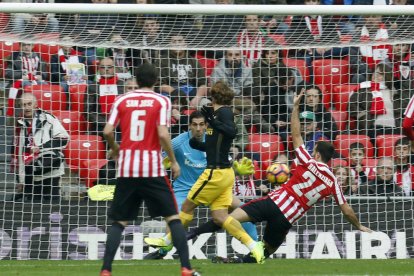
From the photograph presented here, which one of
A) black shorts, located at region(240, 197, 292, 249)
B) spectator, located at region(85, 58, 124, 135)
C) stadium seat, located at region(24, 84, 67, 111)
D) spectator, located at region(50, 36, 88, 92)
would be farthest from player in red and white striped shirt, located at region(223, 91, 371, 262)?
spectator, located at region(50, 36, 88, 92)

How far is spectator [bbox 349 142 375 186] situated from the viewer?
42.7ft

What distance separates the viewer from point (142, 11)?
38.3 feet

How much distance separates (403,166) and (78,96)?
4.11 metres

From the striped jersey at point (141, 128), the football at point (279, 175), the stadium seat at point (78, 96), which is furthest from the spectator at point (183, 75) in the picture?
the striped jersey at point (141, 128)

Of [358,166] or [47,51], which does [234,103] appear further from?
[47,51]

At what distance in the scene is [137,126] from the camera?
8742mm

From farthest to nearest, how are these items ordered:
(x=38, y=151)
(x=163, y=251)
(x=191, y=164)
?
(x=38, y=151)
(x=191, y=164)
(x=163, y=251)

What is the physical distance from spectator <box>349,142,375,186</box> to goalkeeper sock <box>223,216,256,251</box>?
2566mm

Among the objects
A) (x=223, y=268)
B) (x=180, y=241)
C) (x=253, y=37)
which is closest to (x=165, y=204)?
(x=180, y=241)

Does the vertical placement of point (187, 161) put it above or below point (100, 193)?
above

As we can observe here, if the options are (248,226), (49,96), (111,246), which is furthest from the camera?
(49,96)

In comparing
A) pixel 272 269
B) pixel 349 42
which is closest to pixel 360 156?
pixel 349 42

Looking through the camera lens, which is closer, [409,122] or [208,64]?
[409,122]

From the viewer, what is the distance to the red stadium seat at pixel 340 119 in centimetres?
1323
